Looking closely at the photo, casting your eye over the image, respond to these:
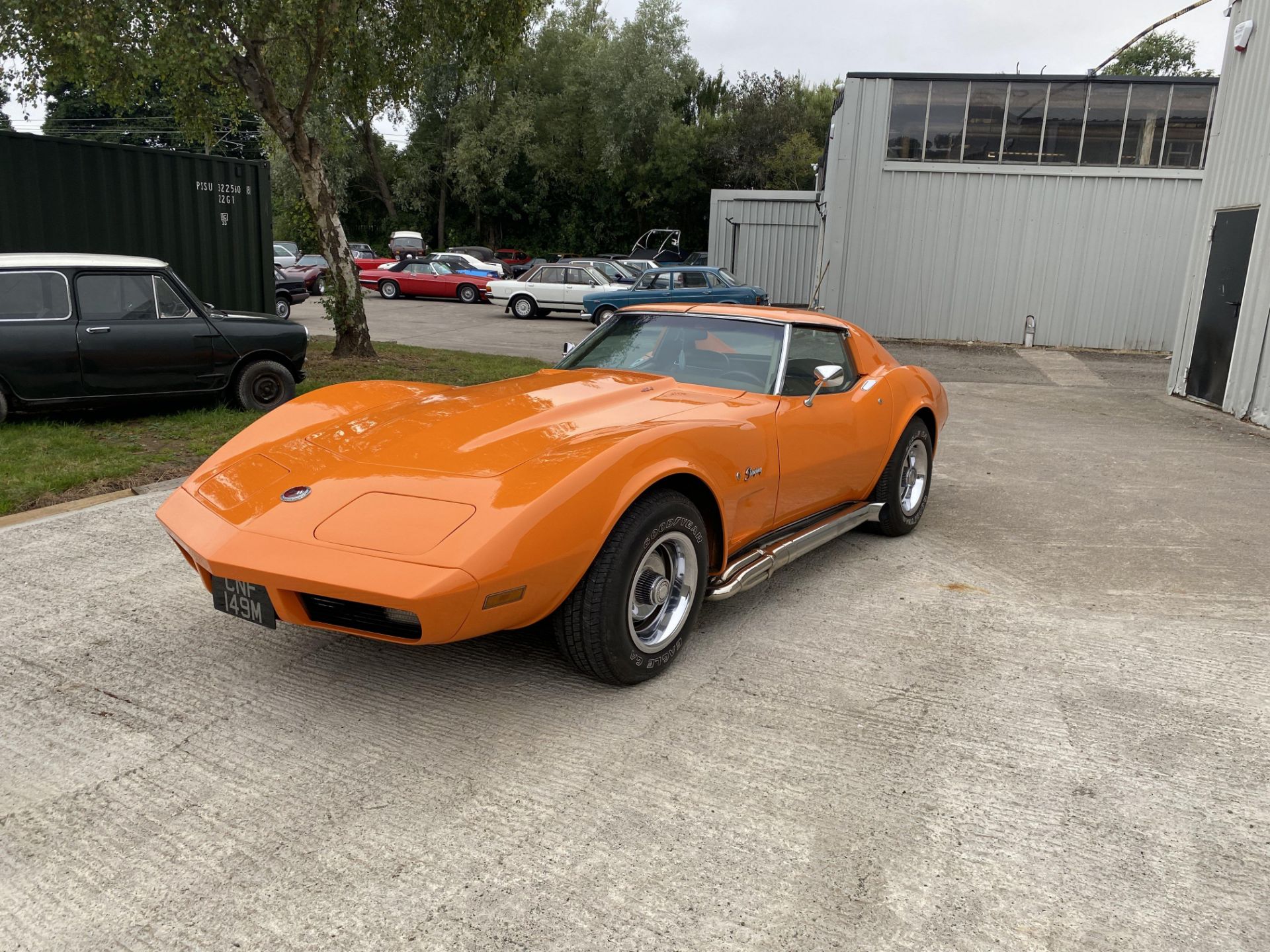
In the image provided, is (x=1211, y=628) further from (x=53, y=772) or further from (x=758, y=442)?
(x=53, y=772)

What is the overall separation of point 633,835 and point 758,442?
6.09ft

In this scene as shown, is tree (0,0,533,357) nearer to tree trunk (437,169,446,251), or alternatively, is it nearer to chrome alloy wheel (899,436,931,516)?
chrome alloy wheel (899,436,931,516)

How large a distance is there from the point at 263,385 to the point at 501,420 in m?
5.56

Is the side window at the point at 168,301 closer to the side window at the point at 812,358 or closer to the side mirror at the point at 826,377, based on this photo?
the side window at the point at 812,358

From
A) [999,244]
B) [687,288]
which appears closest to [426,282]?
[687,288]

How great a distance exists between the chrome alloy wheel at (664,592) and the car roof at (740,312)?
63.5 inches

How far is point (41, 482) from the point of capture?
5.89 meters

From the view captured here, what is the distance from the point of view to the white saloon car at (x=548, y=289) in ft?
73.5

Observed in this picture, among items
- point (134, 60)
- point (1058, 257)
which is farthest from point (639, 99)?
point (134, 60)

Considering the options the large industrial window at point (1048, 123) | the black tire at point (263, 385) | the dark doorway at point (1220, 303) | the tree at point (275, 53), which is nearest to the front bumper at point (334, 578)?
the black tire at point (263, 385)

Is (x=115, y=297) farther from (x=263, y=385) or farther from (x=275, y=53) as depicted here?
(x=275, y=53)

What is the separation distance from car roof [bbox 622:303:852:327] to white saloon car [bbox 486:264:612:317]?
17.4m

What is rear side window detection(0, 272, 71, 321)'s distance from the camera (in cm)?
699

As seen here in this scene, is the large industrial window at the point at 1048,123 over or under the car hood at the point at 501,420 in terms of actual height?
over
